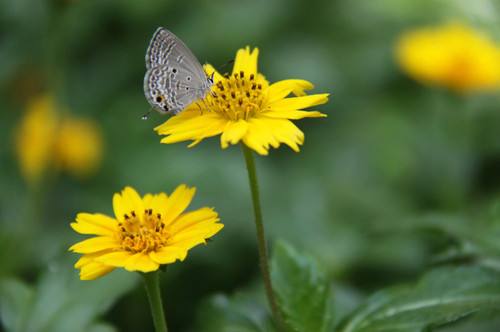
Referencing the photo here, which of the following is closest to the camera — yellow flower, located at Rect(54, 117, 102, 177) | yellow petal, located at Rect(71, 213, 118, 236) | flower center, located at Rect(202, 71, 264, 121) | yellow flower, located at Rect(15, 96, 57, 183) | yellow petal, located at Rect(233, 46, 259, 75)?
yellow petal, located at Rect(71, 213, 118, 236)

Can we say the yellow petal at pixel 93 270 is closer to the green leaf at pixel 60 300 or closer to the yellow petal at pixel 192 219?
the yellow petal at pixel 192 219

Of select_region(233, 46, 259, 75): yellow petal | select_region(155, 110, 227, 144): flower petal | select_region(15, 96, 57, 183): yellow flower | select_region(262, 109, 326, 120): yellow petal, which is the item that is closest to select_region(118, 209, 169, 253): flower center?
select_region(155, 110, 227, 144): flower petal

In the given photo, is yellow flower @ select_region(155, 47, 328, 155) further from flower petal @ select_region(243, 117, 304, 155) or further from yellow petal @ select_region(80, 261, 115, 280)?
yellow petal @ select_region(80, 261, 115, 280)

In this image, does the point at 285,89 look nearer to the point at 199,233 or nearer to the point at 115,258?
the point at 199,233

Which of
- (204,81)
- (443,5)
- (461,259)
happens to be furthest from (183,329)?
(443,5)

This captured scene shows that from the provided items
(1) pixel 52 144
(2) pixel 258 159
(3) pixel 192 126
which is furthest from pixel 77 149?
(3) pixel 192 126

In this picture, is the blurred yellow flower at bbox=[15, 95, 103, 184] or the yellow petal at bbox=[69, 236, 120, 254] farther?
the blurred yellow flower at bbox=[15, 95, 103, 184]

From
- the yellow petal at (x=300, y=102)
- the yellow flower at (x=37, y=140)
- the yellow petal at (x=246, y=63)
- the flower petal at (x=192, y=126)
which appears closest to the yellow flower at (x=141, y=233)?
the flower petal at (x=192, y=126)
